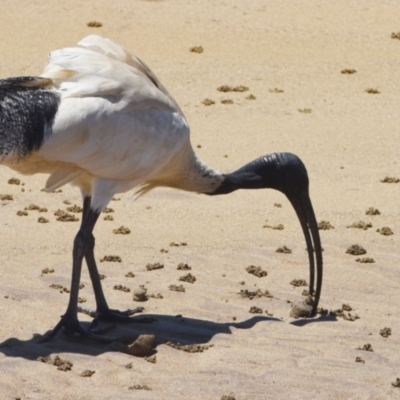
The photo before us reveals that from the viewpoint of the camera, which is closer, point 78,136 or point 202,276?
point 78,136

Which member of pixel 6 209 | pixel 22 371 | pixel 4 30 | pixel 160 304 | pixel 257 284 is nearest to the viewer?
pixel 22 371

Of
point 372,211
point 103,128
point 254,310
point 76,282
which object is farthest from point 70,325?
point 372,211

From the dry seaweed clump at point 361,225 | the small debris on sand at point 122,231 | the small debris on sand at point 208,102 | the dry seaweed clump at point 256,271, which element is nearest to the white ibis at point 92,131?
the dry seaweed clump at point 256,271

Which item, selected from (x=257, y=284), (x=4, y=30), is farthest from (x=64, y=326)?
(x=4, y=30)

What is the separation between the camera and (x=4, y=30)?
18.4 metres

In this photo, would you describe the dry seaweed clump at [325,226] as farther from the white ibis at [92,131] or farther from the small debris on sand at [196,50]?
the small debris on sand at [196,50]

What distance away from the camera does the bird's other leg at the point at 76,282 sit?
7.62 meters

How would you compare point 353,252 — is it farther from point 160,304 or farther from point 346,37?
point 346,37

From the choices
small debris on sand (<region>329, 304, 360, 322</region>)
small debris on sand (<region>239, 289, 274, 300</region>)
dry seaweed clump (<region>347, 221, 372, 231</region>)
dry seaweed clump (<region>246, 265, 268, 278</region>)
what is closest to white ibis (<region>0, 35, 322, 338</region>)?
small debris on sand (<region>329, 304, 360, 322</region>)

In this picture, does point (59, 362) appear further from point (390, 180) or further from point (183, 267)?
point (390, 180)

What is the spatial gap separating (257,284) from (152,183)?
4.11 feet

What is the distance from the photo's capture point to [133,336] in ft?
25.0

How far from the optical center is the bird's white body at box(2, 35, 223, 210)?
24.4 ft

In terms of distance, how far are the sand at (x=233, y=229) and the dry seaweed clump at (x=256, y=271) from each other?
0.21 feet
